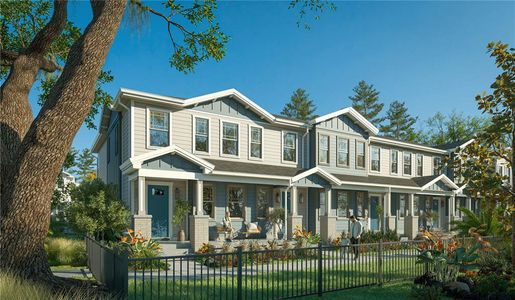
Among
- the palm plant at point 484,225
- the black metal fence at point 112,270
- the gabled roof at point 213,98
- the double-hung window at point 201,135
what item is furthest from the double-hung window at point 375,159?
the black metal fence at point 112,270

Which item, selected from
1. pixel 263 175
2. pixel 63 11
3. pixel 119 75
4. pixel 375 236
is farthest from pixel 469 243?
pixel 119 75

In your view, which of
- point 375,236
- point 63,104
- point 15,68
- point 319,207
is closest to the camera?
point 63,104

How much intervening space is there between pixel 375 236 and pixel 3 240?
55.5 feet

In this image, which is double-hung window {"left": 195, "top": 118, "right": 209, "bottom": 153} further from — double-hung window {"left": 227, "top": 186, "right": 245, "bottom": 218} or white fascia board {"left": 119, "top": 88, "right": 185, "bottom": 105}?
double-hung window {"left": 227, "top": 186, "right": 245, "bottom": 218}

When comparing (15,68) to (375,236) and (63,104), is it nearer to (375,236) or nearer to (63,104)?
(63,104)

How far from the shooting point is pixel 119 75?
17.4 meters

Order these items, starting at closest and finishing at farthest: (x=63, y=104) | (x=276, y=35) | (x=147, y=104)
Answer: (x=63, y=104) → (x=276, y=35) → (x=147, y=104)

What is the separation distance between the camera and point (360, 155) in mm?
24516

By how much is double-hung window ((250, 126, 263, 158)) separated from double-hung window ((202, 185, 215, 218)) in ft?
9.47

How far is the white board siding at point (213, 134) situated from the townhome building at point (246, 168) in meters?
0.05

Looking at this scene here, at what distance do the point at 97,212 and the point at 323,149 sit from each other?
12941 mm

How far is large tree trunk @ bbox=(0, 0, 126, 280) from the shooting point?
6867 millimetres

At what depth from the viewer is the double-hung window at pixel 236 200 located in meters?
19.3

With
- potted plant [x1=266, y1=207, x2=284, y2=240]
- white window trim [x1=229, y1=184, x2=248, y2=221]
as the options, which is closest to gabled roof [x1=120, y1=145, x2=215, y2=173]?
white window trim [x1=229, y1=184, x2=248, y2=221]
